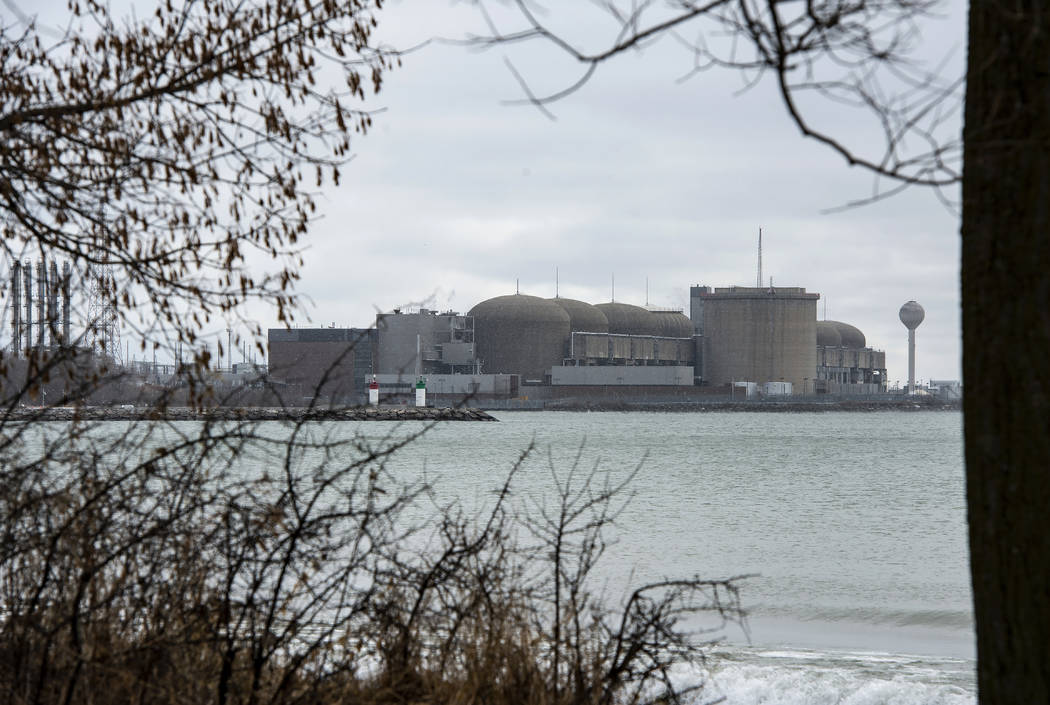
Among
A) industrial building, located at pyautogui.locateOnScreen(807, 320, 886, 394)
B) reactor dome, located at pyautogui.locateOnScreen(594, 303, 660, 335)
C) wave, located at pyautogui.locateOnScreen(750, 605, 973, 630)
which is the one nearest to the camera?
wave, located at pyautogui.locateOnScreen(750, 605, 973, 630)

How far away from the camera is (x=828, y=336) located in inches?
5148

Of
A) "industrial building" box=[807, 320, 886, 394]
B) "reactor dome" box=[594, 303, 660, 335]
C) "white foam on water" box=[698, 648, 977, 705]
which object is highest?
"reactor dome" box=[594, 303, 660, 335]

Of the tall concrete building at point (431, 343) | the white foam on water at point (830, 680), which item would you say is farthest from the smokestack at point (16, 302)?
the tall concrete building at point (431, 343)

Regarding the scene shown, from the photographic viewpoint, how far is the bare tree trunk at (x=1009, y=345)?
2.84 m

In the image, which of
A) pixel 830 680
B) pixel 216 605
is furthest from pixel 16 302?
pixel 830 680

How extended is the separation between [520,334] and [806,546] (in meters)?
80.0

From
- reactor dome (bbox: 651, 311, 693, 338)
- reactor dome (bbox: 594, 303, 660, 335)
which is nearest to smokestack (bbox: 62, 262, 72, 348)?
reactor dome (bbox: 594, 303, 660, 335)

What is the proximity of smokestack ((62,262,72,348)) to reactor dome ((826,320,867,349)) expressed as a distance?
13460cm

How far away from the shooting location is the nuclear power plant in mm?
104000

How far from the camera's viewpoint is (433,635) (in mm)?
6016

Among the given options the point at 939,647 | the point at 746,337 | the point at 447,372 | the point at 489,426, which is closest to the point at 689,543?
the point at 939,647

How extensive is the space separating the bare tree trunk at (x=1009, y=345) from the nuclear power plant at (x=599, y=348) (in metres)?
95.9

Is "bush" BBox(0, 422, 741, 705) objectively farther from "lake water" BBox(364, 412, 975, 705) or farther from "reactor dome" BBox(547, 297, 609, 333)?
"reactor dome" BBox(547, 297, 609, 333)

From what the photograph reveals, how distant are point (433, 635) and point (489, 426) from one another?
302 feet
